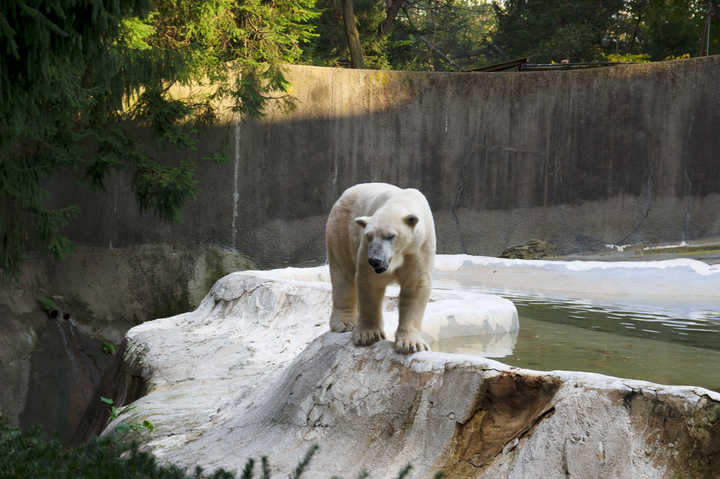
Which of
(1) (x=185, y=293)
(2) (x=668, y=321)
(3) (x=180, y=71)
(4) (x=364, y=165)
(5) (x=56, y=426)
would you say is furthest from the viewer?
(4) (x=364, y=165)

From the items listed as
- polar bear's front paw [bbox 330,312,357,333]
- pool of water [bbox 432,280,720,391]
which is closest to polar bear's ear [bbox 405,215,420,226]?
polar bear's front paw [bbox 330,312,357,333]

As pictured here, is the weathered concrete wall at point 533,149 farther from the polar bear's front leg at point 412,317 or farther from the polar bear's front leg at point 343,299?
the polar bear's front leg at point 412,317

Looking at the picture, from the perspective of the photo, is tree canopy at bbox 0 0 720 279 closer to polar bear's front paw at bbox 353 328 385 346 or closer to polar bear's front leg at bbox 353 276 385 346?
polar bear's front leg at bbox 353 276 385 346

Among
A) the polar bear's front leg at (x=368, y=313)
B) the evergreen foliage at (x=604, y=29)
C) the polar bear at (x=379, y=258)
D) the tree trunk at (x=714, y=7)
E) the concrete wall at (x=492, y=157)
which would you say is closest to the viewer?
the polar bear at (x=379, y=258)

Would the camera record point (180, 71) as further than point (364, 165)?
No

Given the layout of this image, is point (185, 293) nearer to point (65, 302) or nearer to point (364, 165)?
point (65, 302)

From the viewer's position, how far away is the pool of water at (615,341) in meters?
2.91

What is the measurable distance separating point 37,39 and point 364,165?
6370 mm

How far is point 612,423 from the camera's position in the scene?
187 centimetres

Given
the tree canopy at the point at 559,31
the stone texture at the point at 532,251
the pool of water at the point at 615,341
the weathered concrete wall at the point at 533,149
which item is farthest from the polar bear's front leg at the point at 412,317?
the tree canopy at the point at 559,31

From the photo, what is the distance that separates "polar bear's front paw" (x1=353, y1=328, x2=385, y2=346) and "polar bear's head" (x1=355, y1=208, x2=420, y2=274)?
32 cm

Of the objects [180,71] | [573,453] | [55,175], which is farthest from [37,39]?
[55,175]

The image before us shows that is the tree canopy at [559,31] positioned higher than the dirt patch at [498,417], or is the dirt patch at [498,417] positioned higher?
the tree canopy at [559,31]

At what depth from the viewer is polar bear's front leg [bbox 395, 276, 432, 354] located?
2.46 m
